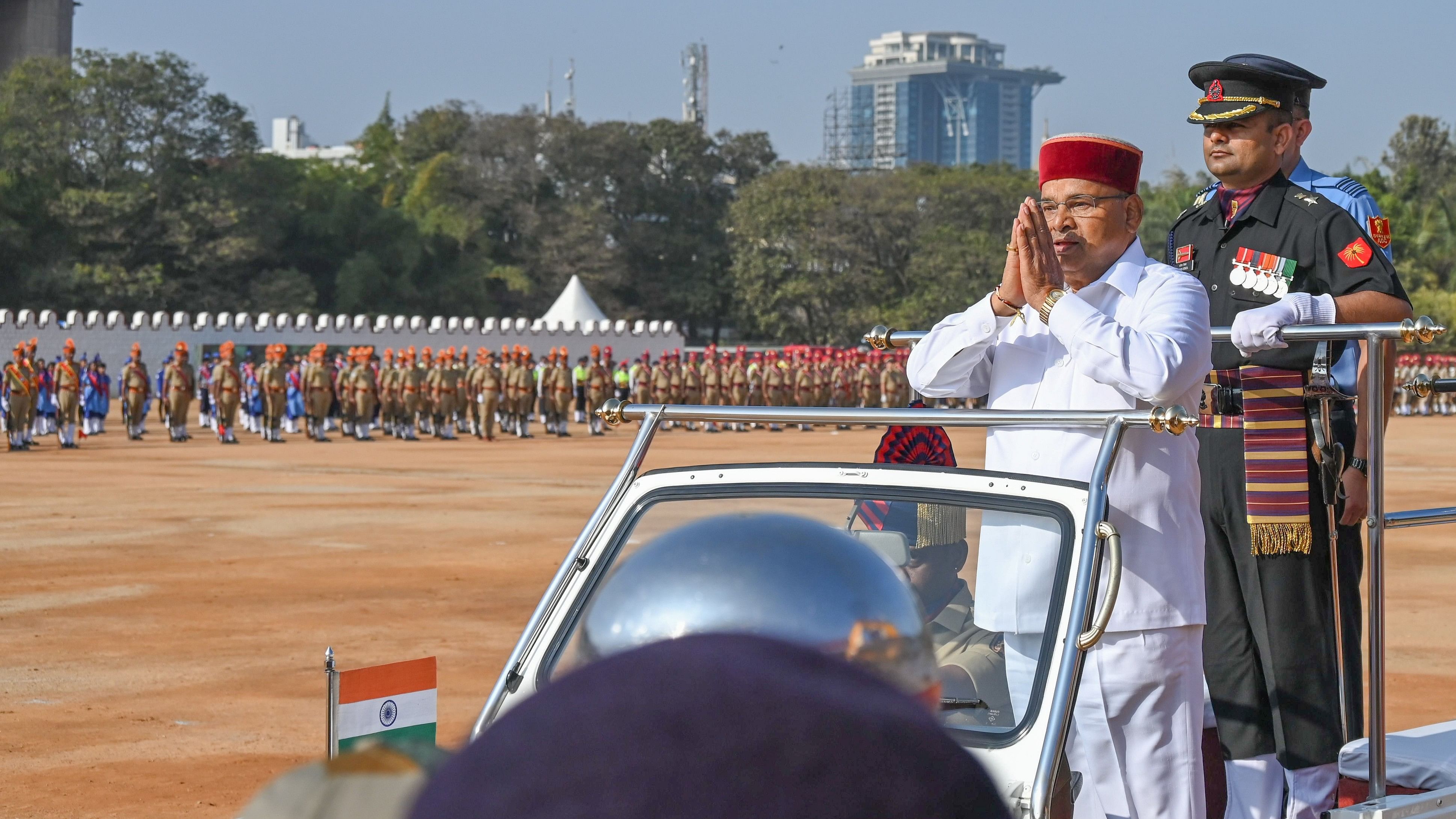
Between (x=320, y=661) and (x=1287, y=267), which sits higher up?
(x=1287, y=267)

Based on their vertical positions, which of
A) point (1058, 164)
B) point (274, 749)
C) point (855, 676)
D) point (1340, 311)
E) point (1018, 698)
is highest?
point (1058, 164)

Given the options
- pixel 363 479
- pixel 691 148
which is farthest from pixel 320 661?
pixel 691 148

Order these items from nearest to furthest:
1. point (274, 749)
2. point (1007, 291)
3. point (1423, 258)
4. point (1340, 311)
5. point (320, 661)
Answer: point (1007, 291), point (1340, 311), point (274, 749), point (320, 661), point (1423, 258)

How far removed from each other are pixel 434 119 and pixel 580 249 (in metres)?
11.9

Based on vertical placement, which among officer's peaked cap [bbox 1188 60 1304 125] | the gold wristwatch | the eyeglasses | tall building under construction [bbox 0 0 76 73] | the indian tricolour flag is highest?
tall building under construction [bbox 0 0 76 73]

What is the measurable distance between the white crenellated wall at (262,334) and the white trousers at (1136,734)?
37.8m

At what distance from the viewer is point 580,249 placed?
65.6 metres

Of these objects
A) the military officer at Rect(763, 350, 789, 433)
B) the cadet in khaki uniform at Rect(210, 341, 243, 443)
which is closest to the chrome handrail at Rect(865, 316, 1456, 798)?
the cadet in khaki uniform at Rect(210, 341, 243, 443)

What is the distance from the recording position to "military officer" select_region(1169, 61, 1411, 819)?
11.9 ft

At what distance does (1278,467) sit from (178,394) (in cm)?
2648

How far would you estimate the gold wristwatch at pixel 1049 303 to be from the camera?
3.16 m

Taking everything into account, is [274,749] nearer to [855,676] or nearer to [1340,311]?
[1340,311]

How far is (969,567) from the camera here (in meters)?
2.88

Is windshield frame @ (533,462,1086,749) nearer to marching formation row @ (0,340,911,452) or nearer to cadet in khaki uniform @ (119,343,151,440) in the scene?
marching formation row @ (0,340,911,452)
